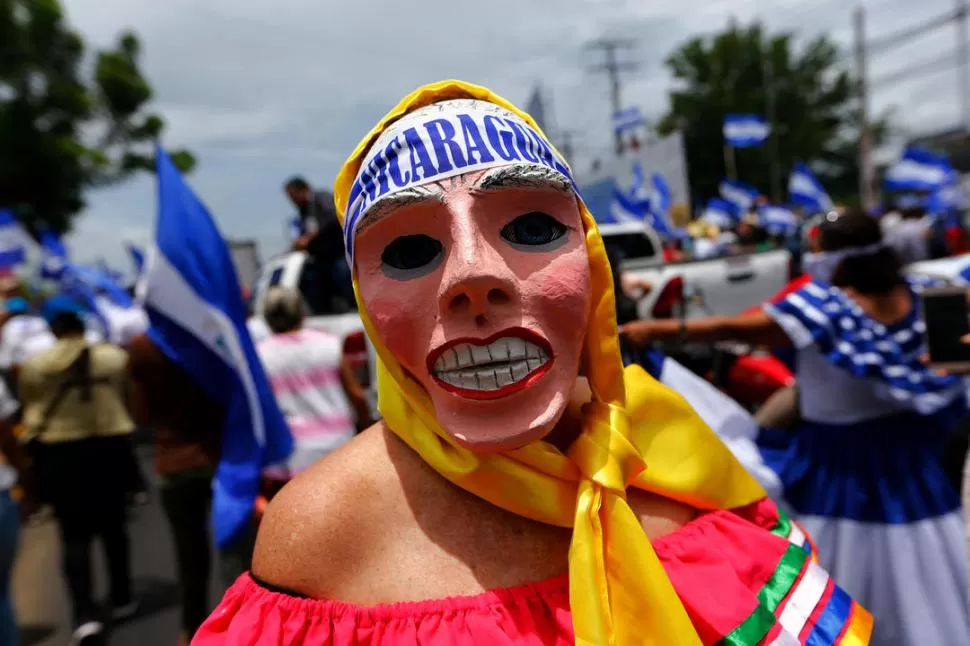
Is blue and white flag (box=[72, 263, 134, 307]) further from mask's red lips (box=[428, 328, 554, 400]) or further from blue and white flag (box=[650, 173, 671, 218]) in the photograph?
mask's red lips (box=[428, 328, 554, 400])

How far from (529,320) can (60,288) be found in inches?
479

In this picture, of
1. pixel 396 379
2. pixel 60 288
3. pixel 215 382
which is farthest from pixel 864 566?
pixel 60 288

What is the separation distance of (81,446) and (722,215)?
1563cm

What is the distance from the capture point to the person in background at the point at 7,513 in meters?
3.03

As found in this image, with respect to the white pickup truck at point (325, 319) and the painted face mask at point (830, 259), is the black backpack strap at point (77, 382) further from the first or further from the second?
the painted face mask at point (830, 259)

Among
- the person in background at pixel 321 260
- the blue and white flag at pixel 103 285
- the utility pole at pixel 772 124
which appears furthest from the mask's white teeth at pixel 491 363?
the utility pole at pixel 772 124

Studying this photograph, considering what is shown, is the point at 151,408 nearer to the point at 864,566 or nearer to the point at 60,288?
the point at 864,566

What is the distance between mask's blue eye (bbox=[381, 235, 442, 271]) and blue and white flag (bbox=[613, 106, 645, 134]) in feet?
55.4

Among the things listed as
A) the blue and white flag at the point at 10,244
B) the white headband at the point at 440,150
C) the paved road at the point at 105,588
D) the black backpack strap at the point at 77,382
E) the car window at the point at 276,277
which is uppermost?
the blue and white flag at the point at 10,244

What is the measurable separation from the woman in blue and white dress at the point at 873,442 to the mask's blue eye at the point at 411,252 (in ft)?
4.39

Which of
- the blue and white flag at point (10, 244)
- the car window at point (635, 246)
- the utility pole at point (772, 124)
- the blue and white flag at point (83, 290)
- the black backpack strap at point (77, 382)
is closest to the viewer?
the black backpack strap at point (77, 382)

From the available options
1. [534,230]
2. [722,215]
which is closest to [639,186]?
[722,215]

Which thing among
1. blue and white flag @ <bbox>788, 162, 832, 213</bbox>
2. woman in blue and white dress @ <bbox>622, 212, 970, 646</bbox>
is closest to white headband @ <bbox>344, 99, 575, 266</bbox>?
woman in blue and white dress @ <bbox>622, 212, 970, 646</bbox>

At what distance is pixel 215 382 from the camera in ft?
10.2
